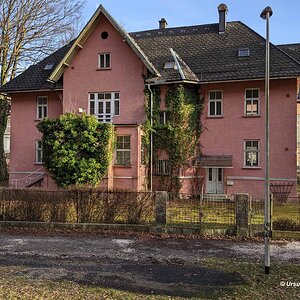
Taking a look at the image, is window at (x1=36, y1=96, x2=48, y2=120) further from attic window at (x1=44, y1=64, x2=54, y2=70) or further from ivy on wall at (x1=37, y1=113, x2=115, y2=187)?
ivy on wall at (x1=37, y1=113, x2=115, y2=187)

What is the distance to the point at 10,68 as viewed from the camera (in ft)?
103

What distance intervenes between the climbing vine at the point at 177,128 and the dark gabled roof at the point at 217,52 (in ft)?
5.46

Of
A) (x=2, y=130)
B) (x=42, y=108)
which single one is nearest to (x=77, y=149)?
(x=42, y=108)

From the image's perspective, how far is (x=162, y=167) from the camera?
21.6 meters

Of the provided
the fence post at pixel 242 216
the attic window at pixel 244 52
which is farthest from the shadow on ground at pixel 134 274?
the attic window at pixel 244 52

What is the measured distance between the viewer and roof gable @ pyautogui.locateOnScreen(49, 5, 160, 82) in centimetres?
2089

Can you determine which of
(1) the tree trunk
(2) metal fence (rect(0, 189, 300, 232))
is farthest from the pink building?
(1) the tree trunk

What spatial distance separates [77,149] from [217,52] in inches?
→ 462

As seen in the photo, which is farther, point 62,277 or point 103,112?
point 103,112

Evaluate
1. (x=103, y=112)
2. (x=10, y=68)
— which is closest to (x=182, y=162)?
(x=103, y=112)

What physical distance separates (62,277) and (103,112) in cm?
1612

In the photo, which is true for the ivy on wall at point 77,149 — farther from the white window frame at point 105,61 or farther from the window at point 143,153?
the white window frame at point 105,61

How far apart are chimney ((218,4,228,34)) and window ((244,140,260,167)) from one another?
9104 millimetres

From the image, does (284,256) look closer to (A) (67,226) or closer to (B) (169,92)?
(A) (67,226)
